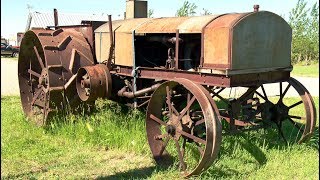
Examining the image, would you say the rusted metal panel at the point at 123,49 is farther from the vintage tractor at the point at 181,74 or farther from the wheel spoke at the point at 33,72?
the wheel spoke at the point at 33,72

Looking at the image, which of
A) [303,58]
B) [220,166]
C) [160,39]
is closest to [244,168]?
[220,166]

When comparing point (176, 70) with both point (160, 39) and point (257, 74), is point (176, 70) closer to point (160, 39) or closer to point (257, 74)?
point (160, 39)

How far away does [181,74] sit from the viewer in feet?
15.8

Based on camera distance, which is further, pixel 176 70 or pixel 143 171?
pixel 176 70

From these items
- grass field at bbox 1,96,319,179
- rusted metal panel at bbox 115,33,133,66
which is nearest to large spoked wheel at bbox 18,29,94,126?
grass field at bbox 1,96,319,179

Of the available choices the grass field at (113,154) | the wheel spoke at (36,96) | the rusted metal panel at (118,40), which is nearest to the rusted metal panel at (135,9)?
the rusted metal panel at (118,40)

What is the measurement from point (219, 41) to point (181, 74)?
2.37 feet

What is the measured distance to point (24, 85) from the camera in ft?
Answer: 24.1

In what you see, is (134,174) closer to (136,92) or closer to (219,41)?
(136,92)

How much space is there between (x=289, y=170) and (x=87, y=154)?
8.41 ft

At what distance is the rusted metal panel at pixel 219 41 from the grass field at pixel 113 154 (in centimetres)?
126

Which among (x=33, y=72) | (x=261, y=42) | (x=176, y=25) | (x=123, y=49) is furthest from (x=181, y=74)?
(x=33, y=72)

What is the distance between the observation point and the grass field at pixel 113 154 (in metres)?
4.43

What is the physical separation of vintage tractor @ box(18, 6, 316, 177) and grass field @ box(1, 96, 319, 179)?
251mm
